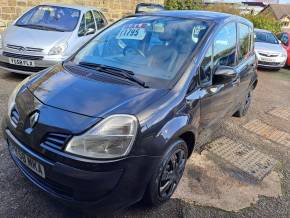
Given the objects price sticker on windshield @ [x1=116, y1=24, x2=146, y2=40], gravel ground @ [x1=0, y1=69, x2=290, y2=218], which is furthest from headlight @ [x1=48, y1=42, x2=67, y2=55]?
price sticker on windshield @ [x1=116, y1=24, x2=146, y2=40]

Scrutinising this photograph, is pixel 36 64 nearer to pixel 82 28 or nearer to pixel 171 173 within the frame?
pixel 82 28

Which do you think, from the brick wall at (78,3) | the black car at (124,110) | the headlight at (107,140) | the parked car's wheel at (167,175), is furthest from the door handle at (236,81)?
the brick wall at (78,3)

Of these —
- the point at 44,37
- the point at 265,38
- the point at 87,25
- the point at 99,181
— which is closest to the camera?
the point at 99,181

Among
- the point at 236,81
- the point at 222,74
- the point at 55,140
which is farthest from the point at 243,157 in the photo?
the point at 55,140

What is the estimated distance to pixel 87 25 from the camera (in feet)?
23.7

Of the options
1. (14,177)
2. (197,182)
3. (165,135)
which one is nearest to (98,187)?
(165,135)

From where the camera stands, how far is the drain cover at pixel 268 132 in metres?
4.84

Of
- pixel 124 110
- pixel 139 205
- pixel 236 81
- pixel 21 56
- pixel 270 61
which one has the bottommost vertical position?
pixel 270 61

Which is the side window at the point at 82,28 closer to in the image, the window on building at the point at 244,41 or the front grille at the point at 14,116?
the window on building at the point at 244,41

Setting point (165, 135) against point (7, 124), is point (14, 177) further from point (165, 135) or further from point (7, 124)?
point (165, 135)

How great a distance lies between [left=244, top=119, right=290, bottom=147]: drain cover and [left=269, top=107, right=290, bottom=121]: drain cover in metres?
0.83

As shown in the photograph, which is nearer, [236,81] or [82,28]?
[236,81]

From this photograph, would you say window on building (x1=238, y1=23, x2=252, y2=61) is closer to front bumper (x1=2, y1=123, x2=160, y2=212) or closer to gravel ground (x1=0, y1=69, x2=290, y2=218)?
gravel ground (x1=0, y1=69, x2=290, y2=218)

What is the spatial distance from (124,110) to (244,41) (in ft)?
9.47
